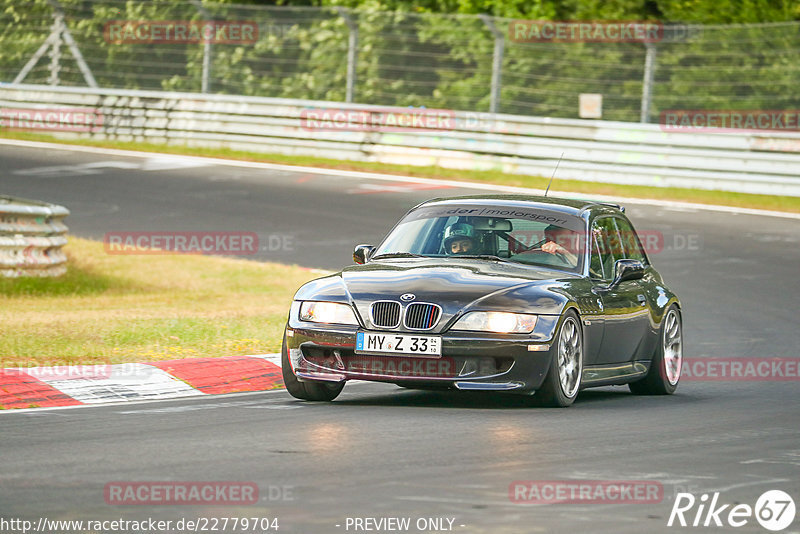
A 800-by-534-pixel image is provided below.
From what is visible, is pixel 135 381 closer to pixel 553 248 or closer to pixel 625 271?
pixel 553 248

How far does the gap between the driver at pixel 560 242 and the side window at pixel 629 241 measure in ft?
3.60

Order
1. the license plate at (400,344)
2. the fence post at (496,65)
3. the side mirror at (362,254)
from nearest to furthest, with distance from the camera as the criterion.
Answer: the license plate at (400,344)
the side mirror at (362,254)
the fence post at (496,65)

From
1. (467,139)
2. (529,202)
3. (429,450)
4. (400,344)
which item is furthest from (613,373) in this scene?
(467,139)

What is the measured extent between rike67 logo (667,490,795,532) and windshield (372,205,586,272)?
3.96 metres

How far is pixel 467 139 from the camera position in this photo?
91.0 feet

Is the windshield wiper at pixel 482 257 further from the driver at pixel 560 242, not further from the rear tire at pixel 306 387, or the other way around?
the rear tire at pixel 306 387

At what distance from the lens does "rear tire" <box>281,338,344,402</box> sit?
9820mm

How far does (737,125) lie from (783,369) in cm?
1463

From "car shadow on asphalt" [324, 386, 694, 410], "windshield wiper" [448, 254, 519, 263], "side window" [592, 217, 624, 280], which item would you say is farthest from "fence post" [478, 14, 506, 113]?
"windshield wiper" [448, 254, 519, 263]

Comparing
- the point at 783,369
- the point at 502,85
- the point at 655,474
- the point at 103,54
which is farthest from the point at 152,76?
the point at 655,474

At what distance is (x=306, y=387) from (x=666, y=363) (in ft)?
10.3

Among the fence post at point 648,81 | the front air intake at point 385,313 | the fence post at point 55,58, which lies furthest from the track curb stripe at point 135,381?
the fence post at point 55,58

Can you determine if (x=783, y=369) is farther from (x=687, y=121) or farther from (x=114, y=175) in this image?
(x=114, y=175)

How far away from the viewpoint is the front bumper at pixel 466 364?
9.23m
